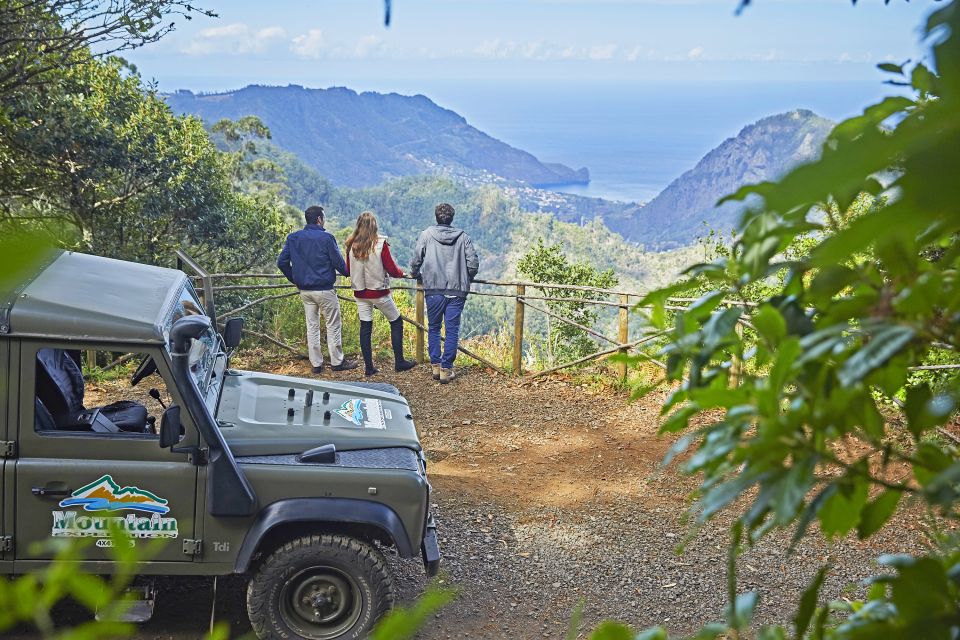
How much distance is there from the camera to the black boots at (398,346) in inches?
394

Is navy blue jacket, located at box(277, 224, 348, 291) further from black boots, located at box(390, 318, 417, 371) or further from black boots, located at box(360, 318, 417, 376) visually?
black boots, located at box(390, 318, 417, 371)

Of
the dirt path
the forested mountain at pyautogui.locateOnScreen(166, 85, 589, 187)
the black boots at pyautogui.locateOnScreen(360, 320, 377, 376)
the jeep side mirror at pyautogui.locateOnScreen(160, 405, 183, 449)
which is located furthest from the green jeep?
the forested mountain at pyautogui.locateOnScreen(166, 85, 589, 187)

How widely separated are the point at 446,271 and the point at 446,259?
12 centimetres

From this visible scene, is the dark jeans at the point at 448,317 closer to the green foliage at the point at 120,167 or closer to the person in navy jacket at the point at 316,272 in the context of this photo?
the person in navy jacket at the point at 316,272

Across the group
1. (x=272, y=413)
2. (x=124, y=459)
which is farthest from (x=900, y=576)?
(x=272, y=413)

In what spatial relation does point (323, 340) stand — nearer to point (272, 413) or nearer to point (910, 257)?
point (272, 413)

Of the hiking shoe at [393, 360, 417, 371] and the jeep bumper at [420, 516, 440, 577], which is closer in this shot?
the jeep bumper at [420, 516, 440, 577]

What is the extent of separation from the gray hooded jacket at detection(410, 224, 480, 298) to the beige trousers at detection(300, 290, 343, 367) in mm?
Result: 987

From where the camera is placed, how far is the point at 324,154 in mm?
100188

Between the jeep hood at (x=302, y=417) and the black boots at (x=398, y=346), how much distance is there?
4321mm

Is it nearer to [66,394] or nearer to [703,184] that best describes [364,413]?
[66,394]

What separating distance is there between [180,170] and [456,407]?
5453 mm

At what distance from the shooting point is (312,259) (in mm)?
9555

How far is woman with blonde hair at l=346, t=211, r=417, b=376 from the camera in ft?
31.0
